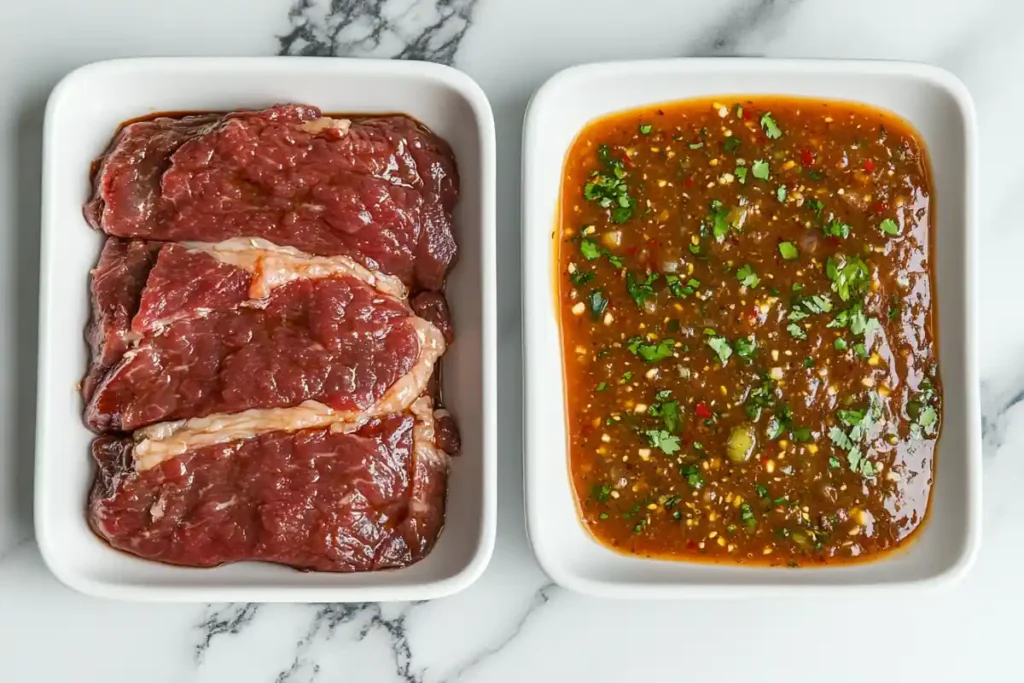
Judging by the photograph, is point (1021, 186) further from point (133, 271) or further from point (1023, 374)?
point (133, 271)

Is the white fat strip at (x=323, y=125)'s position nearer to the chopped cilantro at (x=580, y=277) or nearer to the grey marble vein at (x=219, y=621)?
the chopped cilantro at (x=580, y=277)

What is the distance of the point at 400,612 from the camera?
11.1 ft

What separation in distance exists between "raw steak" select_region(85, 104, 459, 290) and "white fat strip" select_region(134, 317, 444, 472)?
0.38 metres

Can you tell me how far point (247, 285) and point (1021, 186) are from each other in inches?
115

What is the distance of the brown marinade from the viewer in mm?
3217

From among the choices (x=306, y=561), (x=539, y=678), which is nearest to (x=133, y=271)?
(x=306, y=561)

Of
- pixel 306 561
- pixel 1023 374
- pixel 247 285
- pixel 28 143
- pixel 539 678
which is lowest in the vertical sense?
pixel 539 678

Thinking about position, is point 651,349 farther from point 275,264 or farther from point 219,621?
point 219,621

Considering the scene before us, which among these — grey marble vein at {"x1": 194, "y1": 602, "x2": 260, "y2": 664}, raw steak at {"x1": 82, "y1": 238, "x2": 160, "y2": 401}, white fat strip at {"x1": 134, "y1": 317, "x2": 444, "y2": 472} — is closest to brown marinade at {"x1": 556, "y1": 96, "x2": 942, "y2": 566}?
white fat strip at {"x1": 134, "y1": 317, "x2": 444, "y2": 472}

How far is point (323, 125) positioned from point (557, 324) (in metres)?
1.07

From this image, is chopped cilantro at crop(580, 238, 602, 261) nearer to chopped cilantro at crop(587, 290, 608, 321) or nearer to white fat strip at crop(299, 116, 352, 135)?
chopped cilantro at crop(587, 290, 608, 321)

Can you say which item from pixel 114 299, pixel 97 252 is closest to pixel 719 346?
pixel 114 299

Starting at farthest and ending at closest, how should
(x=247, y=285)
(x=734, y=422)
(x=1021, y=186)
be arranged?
(x=1021, y=186) < (x=734, y=422) < (x=247, y=285)

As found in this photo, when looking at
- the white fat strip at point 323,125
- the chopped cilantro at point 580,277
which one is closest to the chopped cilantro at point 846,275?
the chopped cilantro at point 580,277
